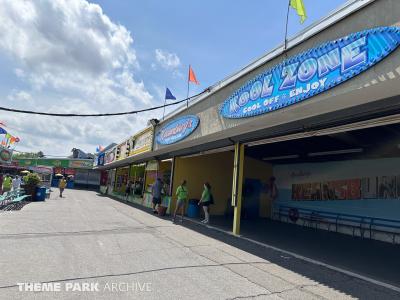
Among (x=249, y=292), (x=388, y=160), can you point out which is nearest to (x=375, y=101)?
(x=249, y=292)

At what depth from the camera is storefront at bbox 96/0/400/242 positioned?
20.3ft

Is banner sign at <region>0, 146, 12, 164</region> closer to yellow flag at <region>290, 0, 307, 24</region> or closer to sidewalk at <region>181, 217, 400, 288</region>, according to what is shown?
sidewalk at <region>181, 217, 400, 288</region>

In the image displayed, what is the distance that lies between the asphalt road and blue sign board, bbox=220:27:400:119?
372 centimetres

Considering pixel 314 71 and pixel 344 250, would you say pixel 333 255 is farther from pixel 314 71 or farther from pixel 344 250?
pixel 314 71

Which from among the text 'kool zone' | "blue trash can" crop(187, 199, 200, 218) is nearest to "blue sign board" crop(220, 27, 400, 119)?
the text 'kool zone'

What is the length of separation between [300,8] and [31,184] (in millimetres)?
19701

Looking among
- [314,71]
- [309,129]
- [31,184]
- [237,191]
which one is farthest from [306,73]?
[31,184]

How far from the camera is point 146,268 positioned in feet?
20.9

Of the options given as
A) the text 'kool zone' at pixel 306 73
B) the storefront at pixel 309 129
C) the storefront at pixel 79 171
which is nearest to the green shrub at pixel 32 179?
the storefront at pixel 309 129

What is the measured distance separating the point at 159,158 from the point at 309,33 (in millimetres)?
13861

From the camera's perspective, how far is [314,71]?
23.5 feet

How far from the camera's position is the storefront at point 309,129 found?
244 inches

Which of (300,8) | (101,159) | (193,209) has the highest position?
(300,8)

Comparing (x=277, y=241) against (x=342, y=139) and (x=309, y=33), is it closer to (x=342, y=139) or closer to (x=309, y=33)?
(x=342, y=139)
